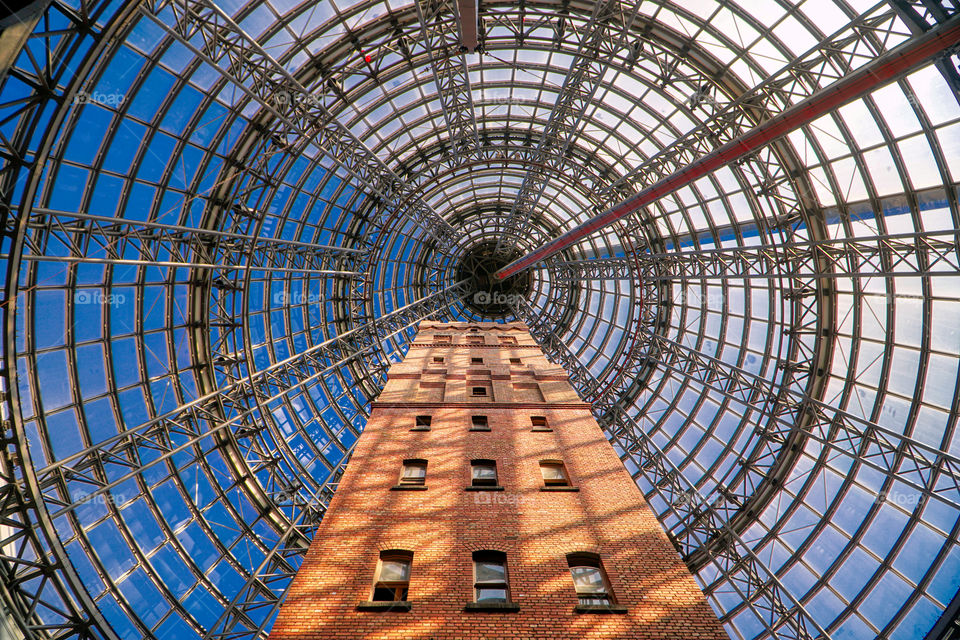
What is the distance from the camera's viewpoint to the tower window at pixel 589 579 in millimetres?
10742

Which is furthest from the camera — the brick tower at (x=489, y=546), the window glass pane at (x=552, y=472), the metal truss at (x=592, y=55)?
the metal truss at (x=592, y=55)

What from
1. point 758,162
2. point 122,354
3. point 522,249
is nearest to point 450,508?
point 122,354

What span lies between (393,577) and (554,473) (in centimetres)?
701

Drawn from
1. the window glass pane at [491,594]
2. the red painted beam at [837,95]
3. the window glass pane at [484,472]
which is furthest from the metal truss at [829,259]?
the window glass pane at [491,594]

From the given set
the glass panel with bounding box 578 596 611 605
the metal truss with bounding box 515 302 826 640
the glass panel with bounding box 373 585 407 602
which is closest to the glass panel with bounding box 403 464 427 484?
the glass panel with bounding box 373 585 407 602

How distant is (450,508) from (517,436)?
576cm

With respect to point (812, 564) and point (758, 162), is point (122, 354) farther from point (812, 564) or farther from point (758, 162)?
point (812, 564)

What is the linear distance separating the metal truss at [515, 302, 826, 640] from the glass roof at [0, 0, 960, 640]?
1.10 ft

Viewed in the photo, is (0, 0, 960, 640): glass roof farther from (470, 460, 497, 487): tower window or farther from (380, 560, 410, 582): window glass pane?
(470, 460, 497, 487): tower window

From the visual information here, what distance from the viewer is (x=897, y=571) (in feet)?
64.7

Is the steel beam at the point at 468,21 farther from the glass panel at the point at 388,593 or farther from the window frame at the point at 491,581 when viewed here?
the glass panel at the point at 388,593

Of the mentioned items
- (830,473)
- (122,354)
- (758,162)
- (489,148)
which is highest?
(489,148)

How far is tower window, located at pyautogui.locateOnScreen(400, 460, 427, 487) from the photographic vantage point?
1525 cm

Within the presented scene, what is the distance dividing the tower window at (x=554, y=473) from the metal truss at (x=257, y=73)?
580 inches
